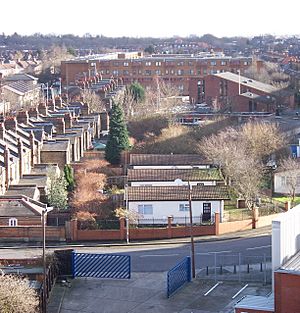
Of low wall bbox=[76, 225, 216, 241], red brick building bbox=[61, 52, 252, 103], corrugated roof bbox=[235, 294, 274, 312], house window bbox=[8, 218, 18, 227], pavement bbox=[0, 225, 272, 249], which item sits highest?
red brick building bbox=[61, 52, 252, 103]

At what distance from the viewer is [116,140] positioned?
59281mm

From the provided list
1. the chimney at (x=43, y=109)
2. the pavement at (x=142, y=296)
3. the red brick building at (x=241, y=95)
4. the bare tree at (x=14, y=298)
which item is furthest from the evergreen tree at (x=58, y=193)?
the red brick building at (x=241, y=95)

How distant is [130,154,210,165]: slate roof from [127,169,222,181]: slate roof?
2723mm

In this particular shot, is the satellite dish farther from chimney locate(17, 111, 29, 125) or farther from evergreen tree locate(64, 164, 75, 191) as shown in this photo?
chimney locate(17, 111, 29, 125)

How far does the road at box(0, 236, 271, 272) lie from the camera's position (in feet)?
123

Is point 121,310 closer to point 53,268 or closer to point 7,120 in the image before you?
point 53,268

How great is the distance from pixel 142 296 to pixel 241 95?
59.4m

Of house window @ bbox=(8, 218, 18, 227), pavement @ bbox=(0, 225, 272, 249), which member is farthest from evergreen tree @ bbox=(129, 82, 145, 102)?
pavement @ bbox=(0, 225, 272, 249)

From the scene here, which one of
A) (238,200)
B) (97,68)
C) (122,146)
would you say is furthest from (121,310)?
(97,68)

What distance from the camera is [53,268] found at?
33938 mm

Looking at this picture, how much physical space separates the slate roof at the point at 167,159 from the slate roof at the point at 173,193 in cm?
762

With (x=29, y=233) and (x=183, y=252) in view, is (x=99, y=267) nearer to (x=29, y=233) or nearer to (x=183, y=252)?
(x=183, y=252)

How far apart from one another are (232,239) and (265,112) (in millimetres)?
44895

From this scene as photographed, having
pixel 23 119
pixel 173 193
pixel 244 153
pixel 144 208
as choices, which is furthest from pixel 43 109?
pixel 144 208
